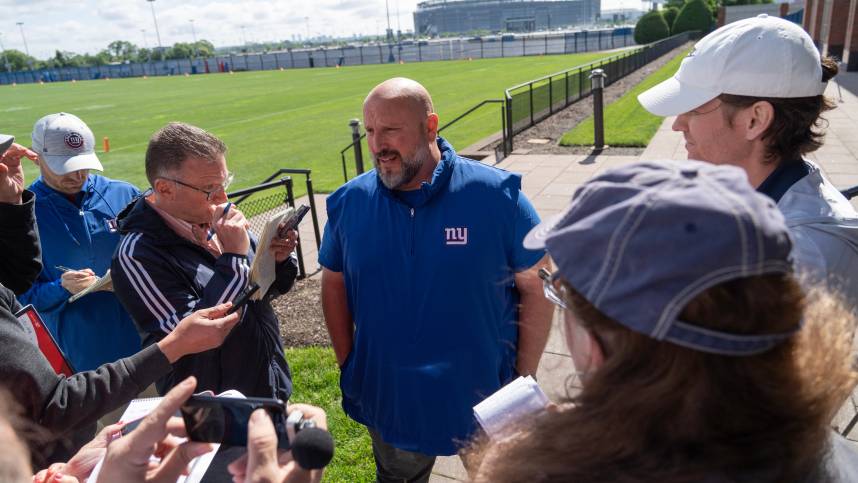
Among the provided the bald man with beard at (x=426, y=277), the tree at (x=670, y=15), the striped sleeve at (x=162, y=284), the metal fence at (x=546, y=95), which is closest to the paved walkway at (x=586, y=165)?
the metal fence at (x=546, y=95)

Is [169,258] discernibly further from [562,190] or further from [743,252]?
[562,190]

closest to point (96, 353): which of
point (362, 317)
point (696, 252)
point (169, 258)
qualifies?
point (169, 258)

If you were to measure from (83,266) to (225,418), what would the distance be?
2.82 meters

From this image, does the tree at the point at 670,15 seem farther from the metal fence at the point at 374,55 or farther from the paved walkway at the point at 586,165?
the paved walkway at the point at 586,165

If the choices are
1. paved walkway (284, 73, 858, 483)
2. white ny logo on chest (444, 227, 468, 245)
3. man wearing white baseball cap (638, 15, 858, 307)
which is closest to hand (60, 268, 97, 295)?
white ny logo on chest (444, 227, 468, 245)

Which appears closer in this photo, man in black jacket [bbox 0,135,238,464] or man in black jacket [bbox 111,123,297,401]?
man in black jacket [bbox 0,135,238,464]

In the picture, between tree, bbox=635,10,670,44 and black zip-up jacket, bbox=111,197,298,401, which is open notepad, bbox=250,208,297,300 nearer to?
black zip-up jacket, bbox=111,197,298,401

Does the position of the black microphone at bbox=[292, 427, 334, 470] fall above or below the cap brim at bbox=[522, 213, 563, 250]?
below

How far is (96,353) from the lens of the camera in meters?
3.23

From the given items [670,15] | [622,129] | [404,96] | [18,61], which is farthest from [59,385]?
[18,61]

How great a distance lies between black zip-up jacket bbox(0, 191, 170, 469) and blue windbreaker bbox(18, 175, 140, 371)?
29.7 inches

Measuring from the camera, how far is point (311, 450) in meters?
1.27

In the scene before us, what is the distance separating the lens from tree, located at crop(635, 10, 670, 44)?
62438 mm

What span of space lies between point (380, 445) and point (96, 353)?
163 cm
